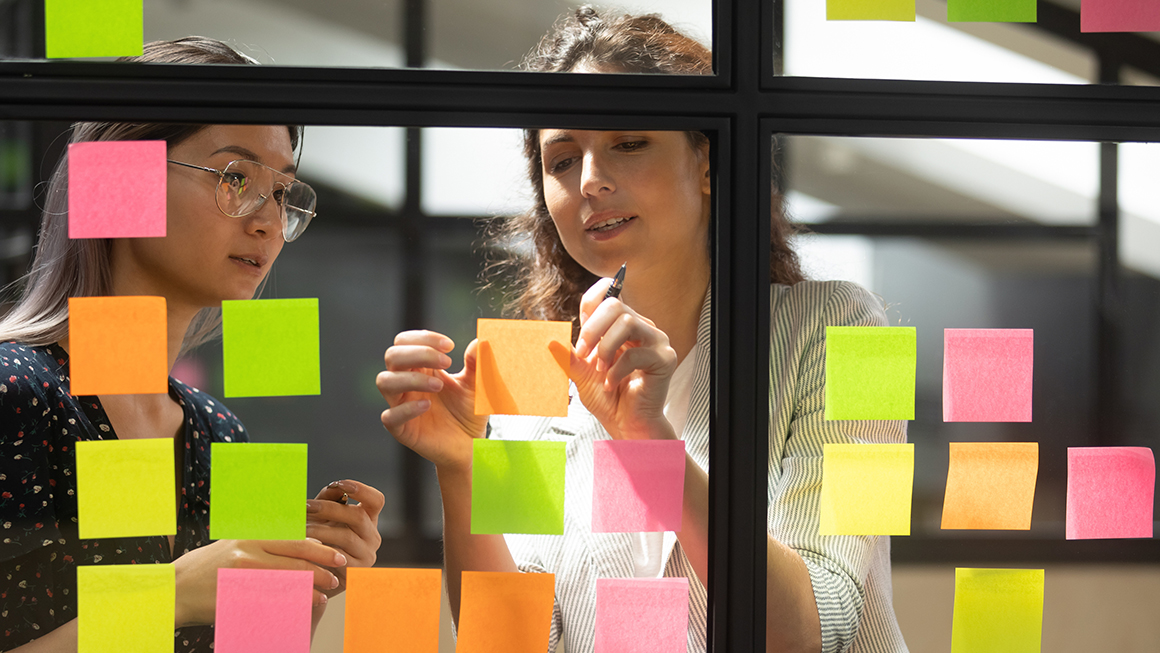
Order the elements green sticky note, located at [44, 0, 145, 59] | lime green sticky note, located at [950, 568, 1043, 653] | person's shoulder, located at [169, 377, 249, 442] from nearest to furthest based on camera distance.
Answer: green sticky note, located at [44, 0, 145, 59], lime green sticky note, located at [950, 568, 1043, 653], person's shoulder, located at [169, 377, 249, 442]

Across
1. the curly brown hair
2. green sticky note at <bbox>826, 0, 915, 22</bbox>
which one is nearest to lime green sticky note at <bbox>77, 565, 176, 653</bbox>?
the curly brown hair

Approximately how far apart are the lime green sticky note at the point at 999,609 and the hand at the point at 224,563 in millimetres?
771

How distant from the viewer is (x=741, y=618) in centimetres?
79

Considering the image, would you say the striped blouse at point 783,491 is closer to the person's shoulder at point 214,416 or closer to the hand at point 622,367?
the hand at point 622,367

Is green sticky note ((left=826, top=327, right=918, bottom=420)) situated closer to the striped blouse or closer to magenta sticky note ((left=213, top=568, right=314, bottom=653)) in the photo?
the striped blouse

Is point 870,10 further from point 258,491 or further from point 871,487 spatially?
point 258,491

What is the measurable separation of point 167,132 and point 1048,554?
1207 millimetres

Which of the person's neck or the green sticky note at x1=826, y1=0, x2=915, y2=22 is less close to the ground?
the green sticky note at x1=826, y1=0, x2=915, y2=22

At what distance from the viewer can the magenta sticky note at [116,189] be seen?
746 millimetres

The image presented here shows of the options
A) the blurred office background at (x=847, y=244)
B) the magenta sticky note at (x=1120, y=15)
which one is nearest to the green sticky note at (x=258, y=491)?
the blurred office background at (x=847, y=244)

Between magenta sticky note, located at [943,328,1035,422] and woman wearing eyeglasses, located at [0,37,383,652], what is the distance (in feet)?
2.39

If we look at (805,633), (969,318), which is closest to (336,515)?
(805,633)

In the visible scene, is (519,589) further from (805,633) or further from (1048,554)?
(1048,554)

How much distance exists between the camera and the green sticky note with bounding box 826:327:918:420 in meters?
0.82
